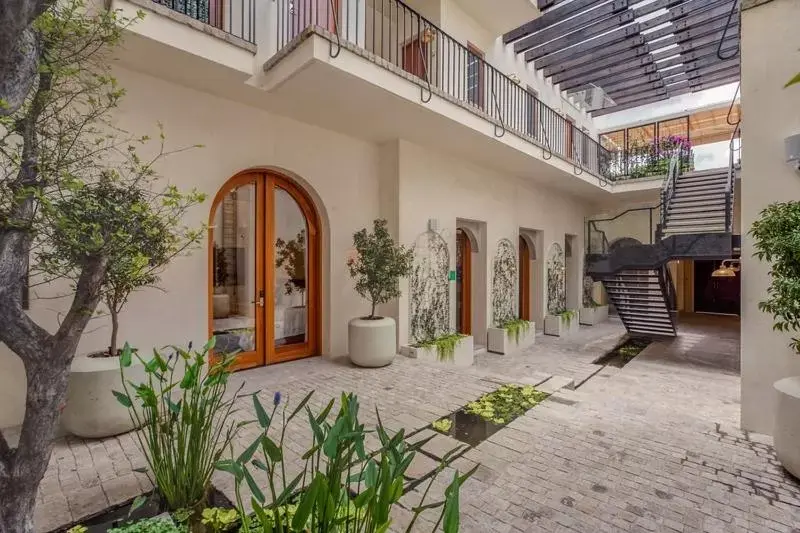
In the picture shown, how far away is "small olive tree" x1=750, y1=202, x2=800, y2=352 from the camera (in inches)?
110

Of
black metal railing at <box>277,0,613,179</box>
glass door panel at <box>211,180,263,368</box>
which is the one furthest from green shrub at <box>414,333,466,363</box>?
black metal railing at <box>277,0,613,179</box>

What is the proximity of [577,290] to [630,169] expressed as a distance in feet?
12.2

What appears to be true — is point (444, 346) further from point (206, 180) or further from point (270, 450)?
point (270, 450)

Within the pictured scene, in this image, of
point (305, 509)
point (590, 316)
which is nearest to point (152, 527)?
point (305, 509)

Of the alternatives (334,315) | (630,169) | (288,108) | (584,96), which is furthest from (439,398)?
(584,96)

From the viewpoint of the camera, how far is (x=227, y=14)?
4.45 meters

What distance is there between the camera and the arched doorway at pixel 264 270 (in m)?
5.04

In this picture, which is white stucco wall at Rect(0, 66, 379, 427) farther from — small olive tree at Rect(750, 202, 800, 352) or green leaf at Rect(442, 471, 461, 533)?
small olive tree at Rect(750, 202, 800, 352)

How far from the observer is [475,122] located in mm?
5723

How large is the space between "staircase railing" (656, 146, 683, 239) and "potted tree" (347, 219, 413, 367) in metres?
6.07

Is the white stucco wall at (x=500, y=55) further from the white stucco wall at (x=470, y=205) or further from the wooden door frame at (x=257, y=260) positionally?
the wooden door frame at (x=257, y=260)

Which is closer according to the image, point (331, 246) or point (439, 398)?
point (439, 398)

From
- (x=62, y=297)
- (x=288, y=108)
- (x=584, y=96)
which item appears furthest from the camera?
(x=584, y=96)

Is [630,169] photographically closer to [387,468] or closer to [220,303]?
[220,303]
